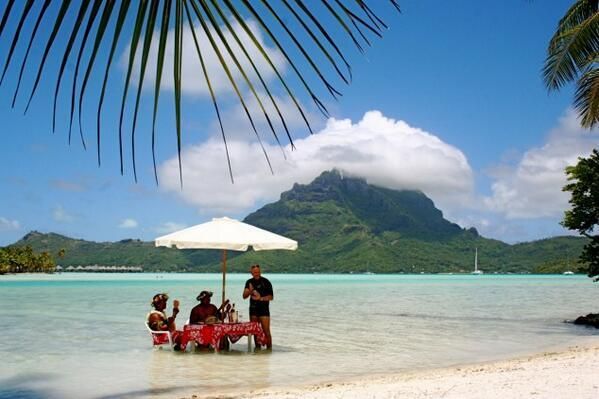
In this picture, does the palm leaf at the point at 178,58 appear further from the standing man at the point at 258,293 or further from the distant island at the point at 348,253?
the distant island at the point at 348,253

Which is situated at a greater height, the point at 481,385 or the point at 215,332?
the point at 215,332

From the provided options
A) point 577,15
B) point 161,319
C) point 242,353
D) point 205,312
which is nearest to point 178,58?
point 205,312

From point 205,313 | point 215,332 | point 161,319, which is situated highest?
point 205,313

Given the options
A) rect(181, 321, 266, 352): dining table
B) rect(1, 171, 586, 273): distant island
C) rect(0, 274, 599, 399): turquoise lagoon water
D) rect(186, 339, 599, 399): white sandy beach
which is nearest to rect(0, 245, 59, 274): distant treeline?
rect(1, 171, 586, 273): distant island

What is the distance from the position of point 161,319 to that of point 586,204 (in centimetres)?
1312

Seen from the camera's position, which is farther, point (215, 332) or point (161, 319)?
point (161, 319)

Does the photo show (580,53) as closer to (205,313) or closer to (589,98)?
(589,98)

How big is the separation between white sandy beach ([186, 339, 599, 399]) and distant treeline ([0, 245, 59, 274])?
112951 millimetres

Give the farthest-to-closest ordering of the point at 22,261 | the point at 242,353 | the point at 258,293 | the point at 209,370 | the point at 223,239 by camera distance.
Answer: the point at 22,261
the point at 242,353
the point at 223,239
the point at 258,293
the point at 209,370

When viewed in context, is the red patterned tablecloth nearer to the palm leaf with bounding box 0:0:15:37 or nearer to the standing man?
the standing man

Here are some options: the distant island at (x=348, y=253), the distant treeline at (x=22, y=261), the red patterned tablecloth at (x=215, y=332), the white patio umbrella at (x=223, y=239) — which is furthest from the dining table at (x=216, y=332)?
the distant island at (x=348, y=253)

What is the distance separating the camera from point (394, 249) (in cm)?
17312

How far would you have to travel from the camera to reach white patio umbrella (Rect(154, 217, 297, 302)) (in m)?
12.0

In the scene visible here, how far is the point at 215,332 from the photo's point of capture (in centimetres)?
1220
